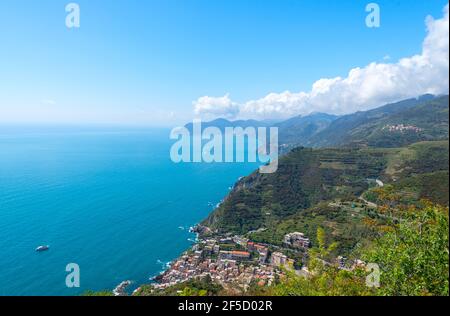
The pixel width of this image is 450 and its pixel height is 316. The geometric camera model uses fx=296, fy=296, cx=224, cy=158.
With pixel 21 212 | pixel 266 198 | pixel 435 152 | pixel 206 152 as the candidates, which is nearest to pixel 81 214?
pixel 21 212

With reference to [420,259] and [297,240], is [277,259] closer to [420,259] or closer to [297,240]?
[297,240]

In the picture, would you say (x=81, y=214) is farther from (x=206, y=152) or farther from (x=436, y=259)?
(x=206, y=152)

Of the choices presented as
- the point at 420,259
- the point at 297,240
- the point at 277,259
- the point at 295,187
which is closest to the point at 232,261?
the point at 277,259

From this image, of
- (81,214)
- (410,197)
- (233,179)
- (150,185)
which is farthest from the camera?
(233,179)

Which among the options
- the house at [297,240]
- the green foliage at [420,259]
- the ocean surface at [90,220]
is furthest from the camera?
the house at [297,240]

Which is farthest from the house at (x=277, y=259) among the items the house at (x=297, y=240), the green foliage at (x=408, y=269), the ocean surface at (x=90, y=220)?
the green foliage at (x=408, y=269)

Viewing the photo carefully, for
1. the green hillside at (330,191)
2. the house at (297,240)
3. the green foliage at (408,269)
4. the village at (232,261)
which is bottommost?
the village at (232,261)

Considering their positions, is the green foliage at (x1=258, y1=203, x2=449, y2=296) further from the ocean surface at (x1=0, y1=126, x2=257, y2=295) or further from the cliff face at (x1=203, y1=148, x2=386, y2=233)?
the cliff face at (x1=203, y1=148, x2=386, y2=233)

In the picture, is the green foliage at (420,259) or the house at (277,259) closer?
the green foliage at (420,259)

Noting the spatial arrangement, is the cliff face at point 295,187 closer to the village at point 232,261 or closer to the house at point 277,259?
the village at point 232,261
